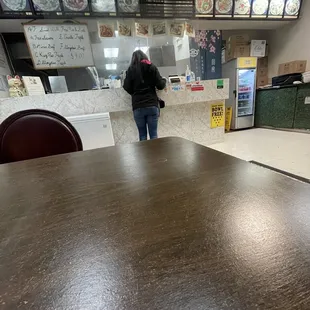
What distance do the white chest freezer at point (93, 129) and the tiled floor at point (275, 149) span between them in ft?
6.09

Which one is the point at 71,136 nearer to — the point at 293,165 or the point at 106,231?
the point at 106,231

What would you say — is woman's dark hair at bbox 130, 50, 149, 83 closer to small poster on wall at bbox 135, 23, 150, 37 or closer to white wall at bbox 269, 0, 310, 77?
small poster on wall at bbox 135, 23, 150, 37

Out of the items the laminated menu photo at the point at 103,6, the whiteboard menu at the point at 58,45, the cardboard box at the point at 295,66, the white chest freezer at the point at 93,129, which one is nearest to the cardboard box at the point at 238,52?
the cardboard box at the point at 295,66

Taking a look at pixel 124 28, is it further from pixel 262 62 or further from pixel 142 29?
pixel 262 62

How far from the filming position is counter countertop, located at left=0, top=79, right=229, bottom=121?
2424 millimetres

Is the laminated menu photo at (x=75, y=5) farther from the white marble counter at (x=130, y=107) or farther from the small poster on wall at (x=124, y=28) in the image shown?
the white marble counter at (x=130, y=107)

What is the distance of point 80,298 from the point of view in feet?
0.80

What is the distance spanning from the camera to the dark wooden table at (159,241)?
0.24 m

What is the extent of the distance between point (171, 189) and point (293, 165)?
2404mm

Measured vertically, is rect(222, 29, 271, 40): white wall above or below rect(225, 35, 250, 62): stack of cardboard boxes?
above

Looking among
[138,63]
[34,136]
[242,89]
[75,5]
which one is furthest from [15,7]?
[242,89]

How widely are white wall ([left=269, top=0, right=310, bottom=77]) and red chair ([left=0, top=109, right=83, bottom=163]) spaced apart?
5.14 meters

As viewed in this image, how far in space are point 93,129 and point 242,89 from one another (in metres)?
3.77

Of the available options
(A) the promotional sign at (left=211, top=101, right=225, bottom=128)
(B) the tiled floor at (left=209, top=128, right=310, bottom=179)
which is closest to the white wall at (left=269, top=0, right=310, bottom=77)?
(B) the tiled floor at (left=209, top=128, right=310, bottom=179)
